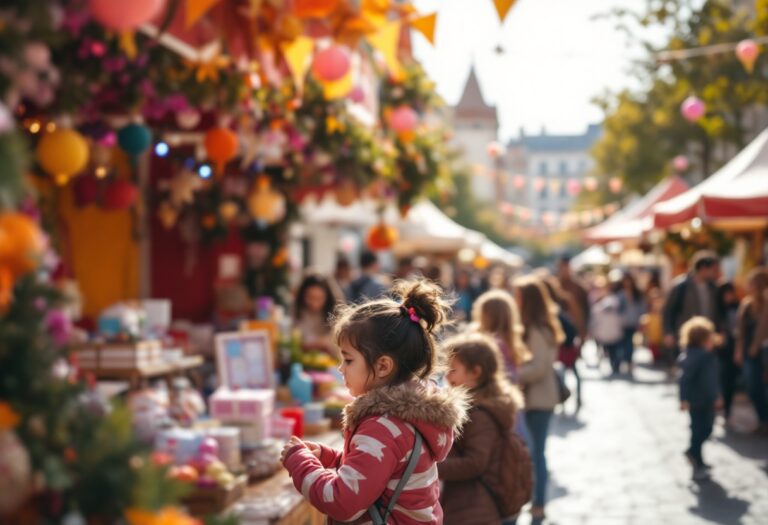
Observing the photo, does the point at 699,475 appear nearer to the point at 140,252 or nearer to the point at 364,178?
the point at 364,178

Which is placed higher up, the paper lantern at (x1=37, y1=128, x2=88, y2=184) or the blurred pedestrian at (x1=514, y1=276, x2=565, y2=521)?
the paper lantern at (x1=37, y1=128, x2=88, y2=184)

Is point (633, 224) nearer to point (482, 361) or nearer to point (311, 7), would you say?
point (311, 7)

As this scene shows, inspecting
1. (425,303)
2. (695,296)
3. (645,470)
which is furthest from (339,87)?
(695,296)

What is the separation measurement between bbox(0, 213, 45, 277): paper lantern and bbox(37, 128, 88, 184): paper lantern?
11.1 feet

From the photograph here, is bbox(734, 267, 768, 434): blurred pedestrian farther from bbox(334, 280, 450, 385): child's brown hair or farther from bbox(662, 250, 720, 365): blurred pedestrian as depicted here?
bbox(334, 280, 450, 385): child's brown hair

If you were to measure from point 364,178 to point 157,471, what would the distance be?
840cm

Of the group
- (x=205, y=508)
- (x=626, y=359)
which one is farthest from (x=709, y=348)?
(x=626, y=359)

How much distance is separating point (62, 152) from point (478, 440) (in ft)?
7.68

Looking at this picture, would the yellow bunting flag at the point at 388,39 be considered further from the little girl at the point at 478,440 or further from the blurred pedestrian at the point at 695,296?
the blurred pedestrian at the point at 695,296

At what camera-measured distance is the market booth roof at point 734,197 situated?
9656mm

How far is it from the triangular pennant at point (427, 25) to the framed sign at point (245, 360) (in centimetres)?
238

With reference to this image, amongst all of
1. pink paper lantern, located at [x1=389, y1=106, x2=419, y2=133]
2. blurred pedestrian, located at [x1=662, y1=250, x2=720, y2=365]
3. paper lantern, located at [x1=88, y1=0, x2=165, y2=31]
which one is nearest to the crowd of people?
paper lantern, located at [x1=88, y1=0, x2=165, y2=31]

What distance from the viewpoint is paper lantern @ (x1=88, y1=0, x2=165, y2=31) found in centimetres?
352

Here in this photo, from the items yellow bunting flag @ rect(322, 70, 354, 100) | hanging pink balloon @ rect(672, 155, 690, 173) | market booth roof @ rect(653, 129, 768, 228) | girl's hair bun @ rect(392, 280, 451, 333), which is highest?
hanging pink balloon @ rect(672, 155, 690, 173)
